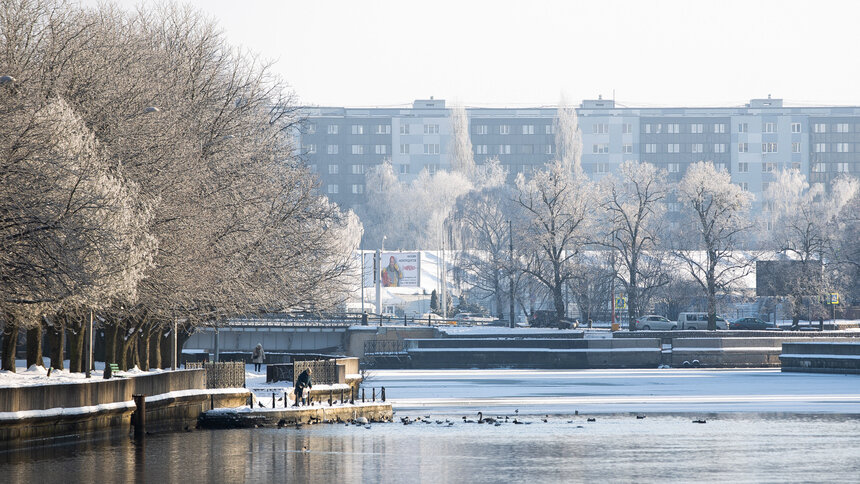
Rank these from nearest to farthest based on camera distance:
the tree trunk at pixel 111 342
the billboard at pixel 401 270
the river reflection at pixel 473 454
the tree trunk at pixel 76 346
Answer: the river reflection at pixel 473 454 → the tree trunk at pixel 76 346 → the tree trunk at pixel 111 342 → the billboard at pixel 401 270

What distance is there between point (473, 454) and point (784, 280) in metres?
68.8

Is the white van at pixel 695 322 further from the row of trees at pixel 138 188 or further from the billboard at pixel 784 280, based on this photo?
the row of trees at pixel 138 188

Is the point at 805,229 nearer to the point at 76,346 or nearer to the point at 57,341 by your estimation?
the point at 76,346

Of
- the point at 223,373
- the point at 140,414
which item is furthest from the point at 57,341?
the point at 140,414

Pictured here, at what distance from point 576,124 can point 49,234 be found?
15942 centimetres

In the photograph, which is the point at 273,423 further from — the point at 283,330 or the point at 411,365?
the point at 283,330

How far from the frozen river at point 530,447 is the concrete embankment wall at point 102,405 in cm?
152

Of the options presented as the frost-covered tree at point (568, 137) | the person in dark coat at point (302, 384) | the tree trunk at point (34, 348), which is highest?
the frost-covered tree at point (568, 137)

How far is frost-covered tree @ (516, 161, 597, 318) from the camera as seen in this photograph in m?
95.9

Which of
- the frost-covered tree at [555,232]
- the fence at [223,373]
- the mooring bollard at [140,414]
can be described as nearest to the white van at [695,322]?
the frost-covered tree at [555,232]

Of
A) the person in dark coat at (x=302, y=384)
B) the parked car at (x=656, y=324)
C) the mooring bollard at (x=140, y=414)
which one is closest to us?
the mooring bollard at (x=140, y=414)

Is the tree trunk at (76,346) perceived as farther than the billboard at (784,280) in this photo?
No

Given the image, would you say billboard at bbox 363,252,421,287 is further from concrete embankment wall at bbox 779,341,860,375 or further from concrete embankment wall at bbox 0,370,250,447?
concrete embankment wall at bbox 0,370,250,447

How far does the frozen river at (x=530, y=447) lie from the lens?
27.2 metres
